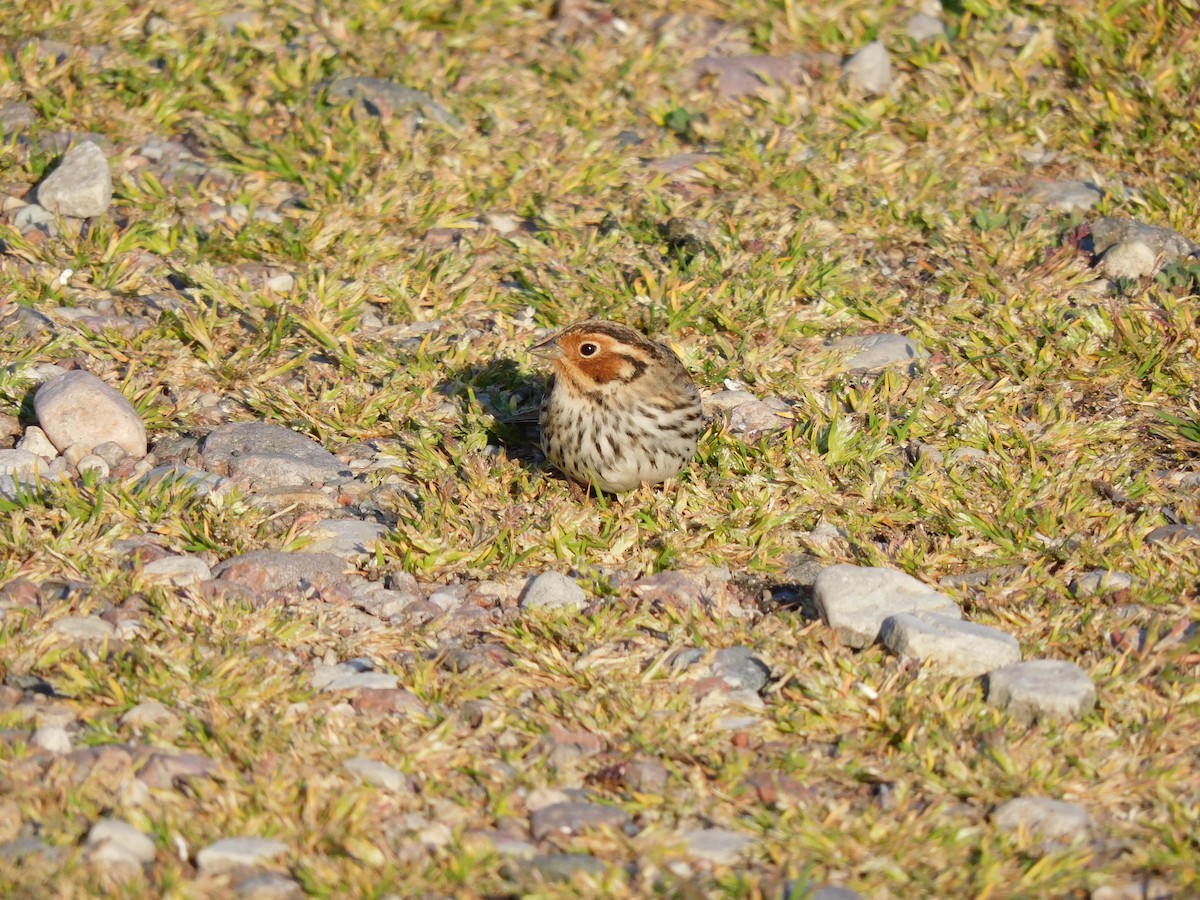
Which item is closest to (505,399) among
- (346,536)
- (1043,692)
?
(346,536)

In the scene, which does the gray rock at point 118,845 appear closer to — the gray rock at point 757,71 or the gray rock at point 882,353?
the gray rock at point 882,353

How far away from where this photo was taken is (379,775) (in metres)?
5.08

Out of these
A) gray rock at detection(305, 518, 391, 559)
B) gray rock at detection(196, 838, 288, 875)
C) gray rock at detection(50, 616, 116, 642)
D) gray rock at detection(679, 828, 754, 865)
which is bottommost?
gray rock at detection(305, 518, 391, 559)

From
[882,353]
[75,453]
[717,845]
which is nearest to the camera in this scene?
[717,845]

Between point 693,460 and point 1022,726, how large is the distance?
225 centimetres

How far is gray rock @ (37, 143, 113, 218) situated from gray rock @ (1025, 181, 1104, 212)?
537cm

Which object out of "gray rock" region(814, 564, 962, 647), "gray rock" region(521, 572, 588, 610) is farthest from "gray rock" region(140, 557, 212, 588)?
"gray rock" region(814, 564, 962, 647)

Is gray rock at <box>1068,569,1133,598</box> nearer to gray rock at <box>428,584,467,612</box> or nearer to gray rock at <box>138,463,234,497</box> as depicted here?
gray rock at <box>428,584,467,612</box>

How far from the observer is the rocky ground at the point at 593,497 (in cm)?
496

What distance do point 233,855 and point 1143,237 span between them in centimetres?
619

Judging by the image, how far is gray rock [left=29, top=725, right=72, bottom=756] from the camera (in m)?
5.07

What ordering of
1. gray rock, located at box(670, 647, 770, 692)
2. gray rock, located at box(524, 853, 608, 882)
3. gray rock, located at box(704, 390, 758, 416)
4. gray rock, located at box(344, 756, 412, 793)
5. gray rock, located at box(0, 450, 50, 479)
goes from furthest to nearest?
gray rock, located at box(704, 390, 758, 416) → gray rock, located at box(0, 450, 50, 479) → gray rock, located at box(670, 647, 770, 692) → gray rock, located at box(344, 756, 412, 793) → gray rock, located at box(524, 853, 608, 882)

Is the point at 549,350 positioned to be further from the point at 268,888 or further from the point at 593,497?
the point at 268,888

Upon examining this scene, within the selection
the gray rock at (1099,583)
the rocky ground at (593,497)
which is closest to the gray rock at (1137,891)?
the rocky ground at (593,497)
